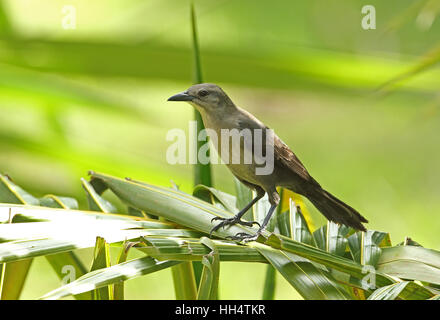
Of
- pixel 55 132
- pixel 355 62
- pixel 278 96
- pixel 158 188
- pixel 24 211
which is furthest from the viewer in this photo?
pixel 278 96

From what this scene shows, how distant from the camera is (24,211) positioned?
43.9 inches

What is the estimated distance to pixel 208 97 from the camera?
1.16 m

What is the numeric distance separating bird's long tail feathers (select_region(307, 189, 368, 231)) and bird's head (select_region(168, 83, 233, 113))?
255 mm

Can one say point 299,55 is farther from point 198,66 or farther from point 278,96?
point 278,96

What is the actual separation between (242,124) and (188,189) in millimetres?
686

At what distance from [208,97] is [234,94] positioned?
2.48m

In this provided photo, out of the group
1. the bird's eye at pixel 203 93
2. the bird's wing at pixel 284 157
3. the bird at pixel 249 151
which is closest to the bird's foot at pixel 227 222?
the bird at pixel 249 151

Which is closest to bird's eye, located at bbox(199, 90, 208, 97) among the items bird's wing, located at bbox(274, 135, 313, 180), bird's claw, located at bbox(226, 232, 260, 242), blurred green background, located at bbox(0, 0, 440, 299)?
bird's wing, located at bbox(274, 135, 313, 180)

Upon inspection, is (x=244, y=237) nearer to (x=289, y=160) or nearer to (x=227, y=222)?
(x=227, y=222)

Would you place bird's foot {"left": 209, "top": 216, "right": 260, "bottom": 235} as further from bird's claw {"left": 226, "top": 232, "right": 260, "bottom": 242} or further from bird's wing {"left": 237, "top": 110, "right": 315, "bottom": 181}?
A: bird's wing {"left": 237, "top": 110, "right": 315, "bottom": 181}

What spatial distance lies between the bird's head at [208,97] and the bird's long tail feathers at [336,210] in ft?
0.84
